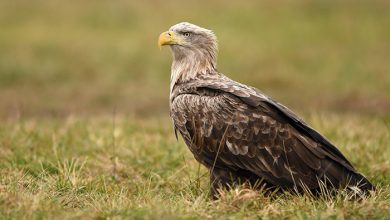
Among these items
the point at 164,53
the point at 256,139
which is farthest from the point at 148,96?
the point at 256,139

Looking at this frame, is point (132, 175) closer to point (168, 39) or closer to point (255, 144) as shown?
point (168, 39)

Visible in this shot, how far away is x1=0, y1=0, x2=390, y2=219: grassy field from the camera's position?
5.61 metres

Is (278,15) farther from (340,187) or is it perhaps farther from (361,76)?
(340,187)

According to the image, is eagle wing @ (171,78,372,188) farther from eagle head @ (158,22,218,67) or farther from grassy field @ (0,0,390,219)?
eagle head @ (158,22,218,67)

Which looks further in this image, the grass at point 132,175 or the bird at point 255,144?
the bird at point 255,144

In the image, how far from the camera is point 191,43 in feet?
24.5

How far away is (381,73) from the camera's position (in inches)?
668

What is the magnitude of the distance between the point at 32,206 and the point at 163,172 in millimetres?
2501

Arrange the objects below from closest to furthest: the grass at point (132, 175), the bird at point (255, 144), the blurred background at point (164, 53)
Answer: the grass at point (132, 175)
the bird at point (255, 144)
the blurred background at point (164, 53)

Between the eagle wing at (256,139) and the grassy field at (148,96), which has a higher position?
the eagle wing at (256,139)

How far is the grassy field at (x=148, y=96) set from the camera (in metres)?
5.61

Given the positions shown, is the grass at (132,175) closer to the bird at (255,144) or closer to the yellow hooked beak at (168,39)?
the bird at (255,144)

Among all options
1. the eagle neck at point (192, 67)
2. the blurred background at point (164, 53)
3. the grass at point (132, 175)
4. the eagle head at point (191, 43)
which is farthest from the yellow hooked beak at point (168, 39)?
the blurred background at point (164, 53)

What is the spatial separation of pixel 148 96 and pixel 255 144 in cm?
926
